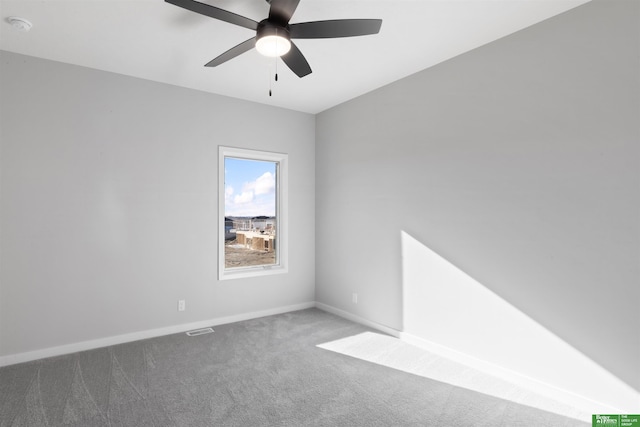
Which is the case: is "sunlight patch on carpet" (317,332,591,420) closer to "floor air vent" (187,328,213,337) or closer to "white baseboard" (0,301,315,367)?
"white baseboard" (0,301,315,367)

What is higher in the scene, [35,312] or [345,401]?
[35,312]

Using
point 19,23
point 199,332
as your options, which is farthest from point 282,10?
point 199,332

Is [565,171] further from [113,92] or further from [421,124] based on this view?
[113,92]

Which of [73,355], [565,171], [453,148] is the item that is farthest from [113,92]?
[565,171]

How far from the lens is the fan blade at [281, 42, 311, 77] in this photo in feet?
7.49

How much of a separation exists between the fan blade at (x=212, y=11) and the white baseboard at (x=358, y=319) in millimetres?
3174

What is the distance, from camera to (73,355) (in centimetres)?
311

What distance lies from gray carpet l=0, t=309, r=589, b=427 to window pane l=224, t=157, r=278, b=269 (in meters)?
1.32

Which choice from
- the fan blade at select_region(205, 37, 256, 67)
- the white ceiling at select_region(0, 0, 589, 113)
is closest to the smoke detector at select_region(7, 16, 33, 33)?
the white ceiling at select_region(0, 0, 589, 113)

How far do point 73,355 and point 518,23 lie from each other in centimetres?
477

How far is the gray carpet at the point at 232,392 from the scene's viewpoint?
7.17 ft

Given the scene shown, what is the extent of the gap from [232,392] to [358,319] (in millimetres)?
1957

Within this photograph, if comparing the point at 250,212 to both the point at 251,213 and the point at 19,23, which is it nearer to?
the point at 251,213

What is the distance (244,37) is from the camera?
278 cm
